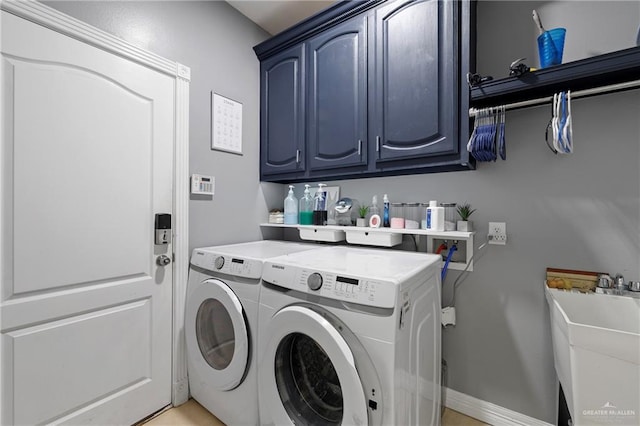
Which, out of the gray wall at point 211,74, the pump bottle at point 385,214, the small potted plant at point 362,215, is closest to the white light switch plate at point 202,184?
the gray wall at point 211,74

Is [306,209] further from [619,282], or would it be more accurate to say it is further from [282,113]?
[619,282]

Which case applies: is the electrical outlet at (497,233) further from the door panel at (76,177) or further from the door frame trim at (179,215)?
the door panel at (76,177)

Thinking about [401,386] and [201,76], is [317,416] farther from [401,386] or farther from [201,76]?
[201,76]

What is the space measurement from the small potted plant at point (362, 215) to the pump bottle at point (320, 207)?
0.89 feet

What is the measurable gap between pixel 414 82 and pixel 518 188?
2.68 ft

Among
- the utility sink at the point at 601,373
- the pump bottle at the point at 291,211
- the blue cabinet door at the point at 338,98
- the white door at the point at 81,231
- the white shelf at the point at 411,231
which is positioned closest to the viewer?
the utility sink at the point at 601,373

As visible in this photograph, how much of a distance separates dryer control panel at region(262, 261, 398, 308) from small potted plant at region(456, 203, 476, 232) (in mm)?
827

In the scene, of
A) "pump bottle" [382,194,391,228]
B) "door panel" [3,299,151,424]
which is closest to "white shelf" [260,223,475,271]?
"pump bottle" [382,194,391,228]

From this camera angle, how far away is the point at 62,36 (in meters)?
1.30

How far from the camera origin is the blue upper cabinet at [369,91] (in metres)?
1.38

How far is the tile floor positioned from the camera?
1.56 m

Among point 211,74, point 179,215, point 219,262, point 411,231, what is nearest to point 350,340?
point 411,231

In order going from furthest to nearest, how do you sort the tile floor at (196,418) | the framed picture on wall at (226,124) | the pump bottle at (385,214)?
the framed picture on wall at (226,124) < the pump bottle at (385,214) < the tile floor at (196,418)

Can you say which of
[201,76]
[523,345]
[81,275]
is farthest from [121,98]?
[523,345]
